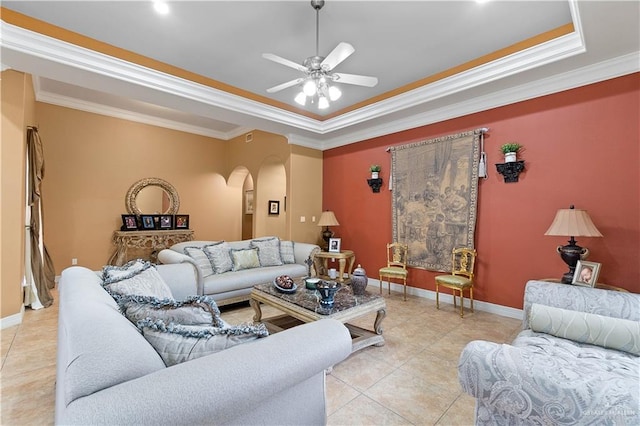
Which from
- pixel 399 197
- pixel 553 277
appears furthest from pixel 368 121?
pixel 553 277

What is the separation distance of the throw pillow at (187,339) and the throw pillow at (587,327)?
6.66ft

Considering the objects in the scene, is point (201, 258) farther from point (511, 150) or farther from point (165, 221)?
point (511, 150)

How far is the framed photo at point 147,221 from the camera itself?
18.8 ft

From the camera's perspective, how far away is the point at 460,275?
13.5 feet

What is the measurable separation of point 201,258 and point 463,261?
11.9ft

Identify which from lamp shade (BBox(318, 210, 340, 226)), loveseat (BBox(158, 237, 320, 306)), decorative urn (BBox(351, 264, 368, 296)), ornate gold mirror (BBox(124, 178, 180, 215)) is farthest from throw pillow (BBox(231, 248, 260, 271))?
ornate gold mirror (BBox(124, 178, 180, 215))

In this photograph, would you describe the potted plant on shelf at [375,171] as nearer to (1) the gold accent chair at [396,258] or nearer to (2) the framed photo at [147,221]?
(1) the gold accent chair at [396,258]

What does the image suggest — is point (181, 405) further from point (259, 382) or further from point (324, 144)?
point (324, 144)

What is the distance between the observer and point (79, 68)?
3.04 metres

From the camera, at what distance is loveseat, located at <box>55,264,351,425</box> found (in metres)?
0.79

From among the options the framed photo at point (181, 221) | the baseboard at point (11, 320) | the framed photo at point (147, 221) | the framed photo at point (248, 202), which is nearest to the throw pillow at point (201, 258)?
the baseboard at point (11, 320)

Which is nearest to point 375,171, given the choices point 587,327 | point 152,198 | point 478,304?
point 478,304

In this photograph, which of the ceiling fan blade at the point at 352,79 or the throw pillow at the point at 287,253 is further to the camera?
the throw pillow at the point at 287,253

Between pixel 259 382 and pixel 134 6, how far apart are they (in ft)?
10.6
